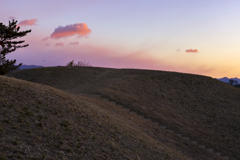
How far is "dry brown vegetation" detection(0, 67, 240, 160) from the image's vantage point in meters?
8.77

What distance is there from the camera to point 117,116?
17016 millimetres

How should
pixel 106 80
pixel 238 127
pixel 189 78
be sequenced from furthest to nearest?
pixel 189 78
pixel 106 80
pixel 238 127

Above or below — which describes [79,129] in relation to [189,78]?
below

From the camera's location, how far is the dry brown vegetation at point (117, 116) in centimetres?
877

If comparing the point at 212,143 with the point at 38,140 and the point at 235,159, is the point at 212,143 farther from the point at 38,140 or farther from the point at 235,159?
the point at 38,140

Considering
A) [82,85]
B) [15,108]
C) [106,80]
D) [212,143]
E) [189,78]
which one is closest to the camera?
[15,108]

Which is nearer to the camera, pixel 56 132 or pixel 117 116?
pixel 56 132

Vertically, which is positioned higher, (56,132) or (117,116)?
(56,132)

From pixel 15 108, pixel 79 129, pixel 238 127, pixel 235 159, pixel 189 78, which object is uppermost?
pixel 189 78

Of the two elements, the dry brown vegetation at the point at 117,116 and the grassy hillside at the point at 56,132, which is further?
the dry brown vegetation at the point at 117,116

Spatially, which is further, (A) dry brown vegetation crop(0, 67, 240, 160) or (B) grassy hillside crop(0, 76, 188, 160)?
(A) dry brown vegetation crop(0, 67, 240, 160)

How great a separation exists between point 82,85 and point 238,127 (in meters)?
18.7

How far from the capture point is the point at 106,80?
96.3 ft

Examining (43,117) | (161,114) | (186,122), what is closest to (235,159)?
(186,122)
